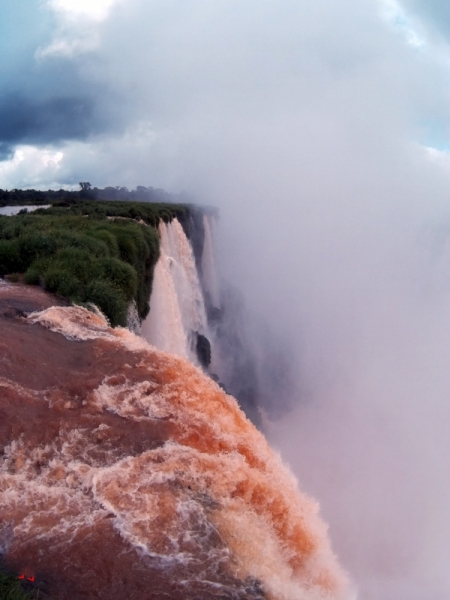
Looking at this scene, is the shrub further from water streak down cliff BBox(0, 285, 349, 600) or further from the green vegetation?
the green vegetation

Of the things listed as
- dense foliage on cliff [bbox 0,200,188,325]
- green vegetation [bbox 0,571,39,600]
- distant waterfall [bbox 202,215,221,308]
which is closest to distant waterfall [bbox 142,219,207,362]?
Answer: dense foliage on cliff [bbox 0,200,188,325]

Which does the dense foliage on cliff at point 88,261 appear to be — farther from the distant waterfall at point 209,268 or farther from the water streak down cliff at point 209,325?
the distant waterfall at point 209,268

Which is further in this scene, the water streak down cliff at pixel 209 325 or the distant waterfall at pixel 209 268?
the distant waterfall at pixel 209 268

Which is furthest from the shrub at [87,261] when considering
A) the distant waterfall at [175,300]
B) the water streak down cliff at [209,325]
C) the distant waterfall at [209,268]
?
the distant waterfall at [209,268]

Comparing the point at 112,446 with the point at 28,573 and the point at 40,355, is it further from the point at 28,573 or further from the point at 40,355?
the point at 40,355

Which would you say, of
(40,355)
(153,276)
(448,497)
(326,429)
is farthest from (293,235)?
(40,355)

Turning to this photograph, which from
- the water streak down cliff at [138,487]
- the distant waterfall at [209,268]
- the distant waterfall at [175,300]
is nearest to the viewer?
the water streak down cliff at [138,487]

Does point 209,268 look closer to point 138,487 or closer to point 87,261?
point 87,261
